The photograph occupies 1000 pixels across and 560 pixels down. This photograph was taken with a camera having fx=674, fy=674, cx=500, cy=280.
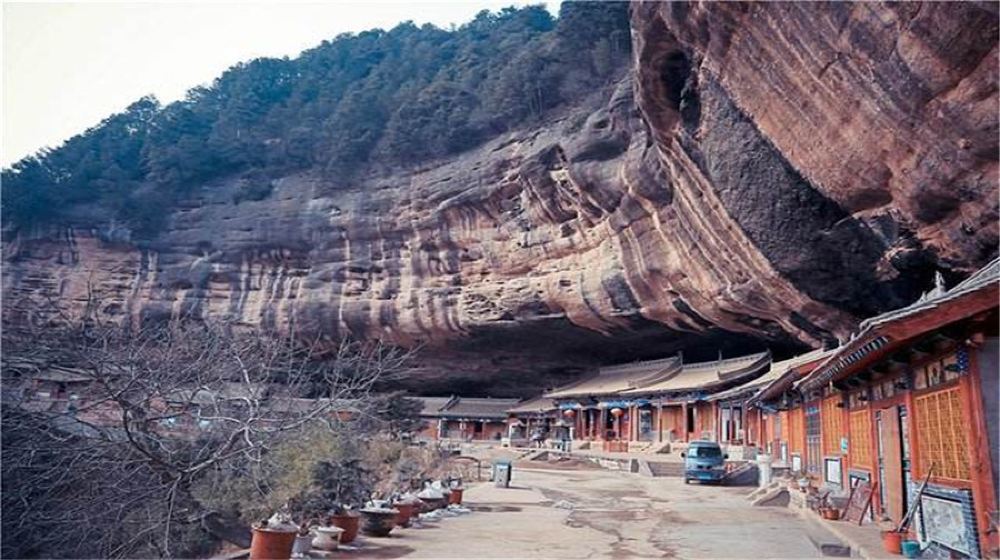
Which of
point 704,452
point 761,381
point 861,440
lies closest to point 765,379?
point 761,381

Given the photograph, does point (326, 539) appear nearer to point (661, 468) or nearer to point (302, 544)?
point (302, 544)

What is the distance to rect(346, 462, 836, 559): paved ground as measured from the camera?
8.55 m

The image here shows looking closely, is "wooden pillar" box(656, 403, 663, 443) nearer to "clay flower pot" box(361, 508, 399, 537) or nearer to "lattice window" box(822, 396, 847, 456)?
"lattice window" box(822, 396, 847, 456)

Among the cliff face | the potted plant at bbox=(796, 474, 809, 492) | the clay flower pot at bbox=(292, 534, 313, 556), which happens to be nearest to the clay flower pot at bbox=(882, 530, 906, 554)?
the cliff face

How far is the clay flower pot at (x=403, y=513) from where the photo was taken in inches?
395

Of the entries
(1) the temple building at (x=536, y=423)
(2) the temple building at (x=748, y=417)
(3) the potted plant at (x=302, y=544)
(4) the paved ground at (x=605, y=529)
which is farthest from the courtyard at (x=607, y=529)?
(1) the temple building at (x=536, y=423)

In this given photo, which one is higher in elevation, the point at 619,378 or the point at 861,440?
the point at 619,378

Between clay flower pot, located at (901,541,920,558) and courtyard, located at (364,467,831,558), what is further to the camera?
courtyard, located at (364,467,831,558)

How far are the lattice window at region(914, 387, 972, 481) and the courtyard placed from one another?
1874 millimetres

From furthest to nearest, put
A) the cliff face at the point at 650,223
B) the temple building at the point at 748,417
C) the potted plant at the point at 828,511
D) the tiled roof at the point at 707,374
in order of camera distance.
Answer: the tiled roof at the point at 707,374 < the temple building at the point at 748,417 < the potted plant at the point at 828,511 < the cliff face at the point at 650,223

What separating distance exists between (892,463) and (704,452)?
10988 mm

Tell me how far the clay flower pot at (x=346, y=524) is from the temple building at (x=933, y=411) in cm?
631

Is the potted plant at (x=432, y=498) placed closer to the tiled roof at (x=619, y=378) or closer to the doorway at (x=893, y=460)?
the doorway at (x=893, y=460)

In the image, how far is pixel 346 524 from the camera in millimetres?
8531
